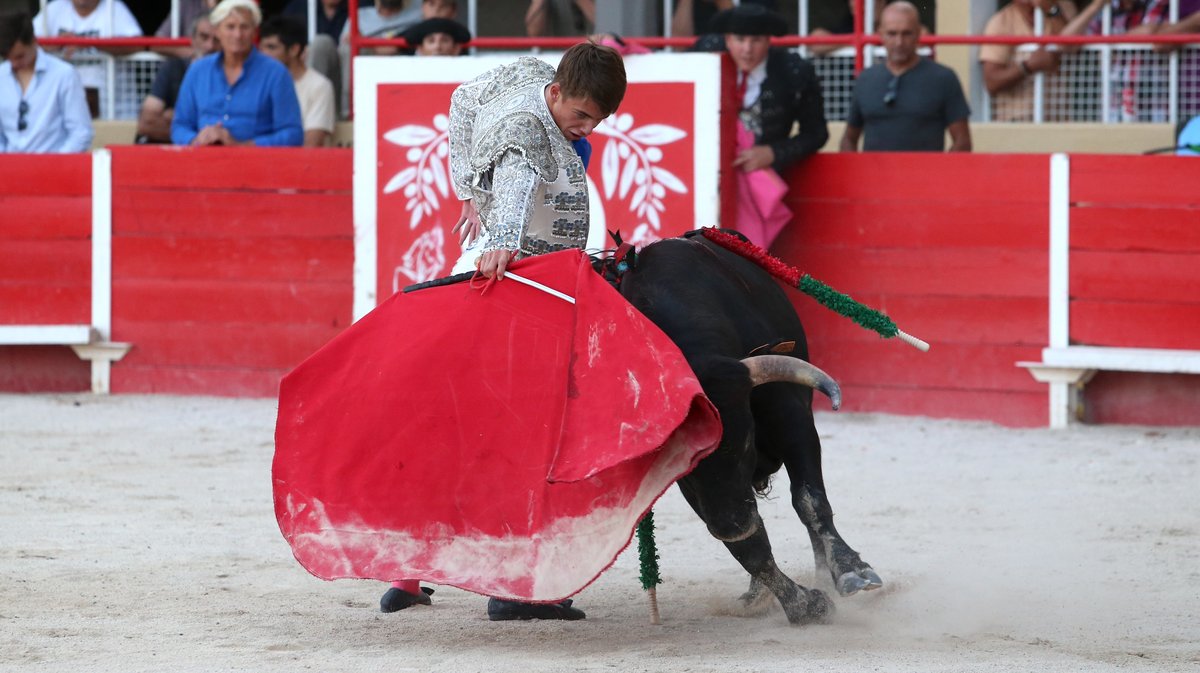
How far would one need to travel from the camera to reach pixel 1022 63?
7.78 m

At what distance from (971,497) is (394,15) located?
4099 millimetres

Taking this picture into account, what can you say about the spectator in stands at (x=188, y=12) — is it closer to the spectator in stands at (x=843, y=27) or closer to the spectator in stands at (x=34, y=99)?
the spectator in stands at (x=34, y=99)

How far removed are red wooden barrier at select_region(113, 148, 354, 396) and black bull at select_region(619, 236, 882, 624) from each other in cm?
346

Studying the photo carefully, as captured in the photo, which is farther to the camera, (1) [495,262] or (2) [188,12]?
(2) [188,12]

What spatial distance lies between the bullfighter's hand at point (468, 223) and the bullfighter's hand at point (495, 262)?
290 mm

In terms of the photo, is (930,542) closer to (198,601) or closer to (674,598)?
(674,598)

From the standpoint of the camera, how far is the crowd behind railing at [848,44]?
289 inches

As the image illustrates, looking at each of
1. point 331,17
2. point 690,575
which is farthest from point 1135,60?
point 690,575

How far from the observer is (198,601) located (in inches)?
151

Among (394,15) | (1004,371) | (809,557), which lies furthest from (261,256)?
(809,557)

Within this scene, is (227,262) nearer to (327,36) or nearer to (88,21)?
(327,36)

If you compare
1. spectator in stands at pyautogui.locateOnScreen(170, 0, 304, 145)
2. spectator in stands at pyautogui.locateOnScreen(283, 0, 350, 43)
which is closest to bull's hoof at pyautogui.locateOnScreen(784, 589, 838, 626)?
spectator in stands at pyautogui.locateOnScreen(170, 0, 304, 145)

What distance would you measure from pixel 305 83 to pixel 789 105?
7.73 ft

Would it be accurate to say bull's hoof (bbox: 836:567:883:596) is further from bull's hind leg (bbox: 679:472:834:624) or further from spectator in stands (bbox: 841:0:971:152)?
spectator in stands (bbox: 841:0:971:152)
